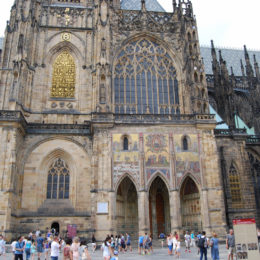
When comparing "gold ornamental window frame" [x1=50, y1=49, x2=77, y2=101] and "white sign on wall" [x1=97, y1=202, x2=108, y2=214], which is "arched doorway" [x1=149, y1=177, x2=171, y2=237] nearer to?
"white sign on wall" [x1=97, y1=202, x2=108, y2=214]

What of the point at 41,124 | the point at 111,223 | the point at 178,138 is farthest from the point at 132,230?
the point at 41,124

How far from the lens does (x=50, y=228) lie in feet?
68.7

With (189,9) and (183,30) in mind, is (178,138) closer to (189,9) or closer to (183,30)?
(183,30)

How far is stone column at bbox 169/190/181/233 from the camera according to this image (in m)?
19.9

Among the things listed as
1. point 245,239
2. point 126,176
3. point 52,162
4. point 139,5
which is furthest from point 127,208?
point 139,5

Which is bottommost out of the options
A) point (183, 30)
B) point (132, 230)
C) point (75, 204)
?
point (132, 230)

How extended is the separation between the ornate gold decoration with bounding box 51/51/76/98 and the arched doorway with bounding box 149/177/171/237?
1054cm

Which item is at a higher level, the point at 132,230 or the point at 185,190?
the point at 185,190

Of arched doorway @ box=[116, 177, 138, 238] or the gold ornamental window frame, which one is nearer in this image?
arched doorway @ box=[116, 177, 138, 238]

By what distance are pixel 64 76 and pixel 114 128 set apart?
7.86m

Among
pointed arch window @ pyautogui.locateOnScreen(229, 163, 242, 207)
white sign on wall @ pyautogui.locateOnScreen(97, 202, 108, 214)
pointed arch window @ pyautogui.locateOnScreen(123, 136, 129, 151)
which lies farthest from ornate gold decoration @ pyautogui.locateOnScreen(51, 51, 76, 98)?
pointed arch window @ pyautogui.locateOnScreen(229, 163, 242, 207)

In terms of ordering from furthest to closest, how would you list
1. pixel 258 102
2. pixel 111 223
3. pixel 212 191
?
1. pixel 258 102
2. pixel 212 191
3. pixel 111 223

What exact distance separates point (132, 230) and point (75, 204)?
459 centimetres

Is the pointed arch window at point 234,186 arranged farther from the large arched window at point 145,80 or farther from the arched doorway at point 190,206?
the large arched window at point 145,80
